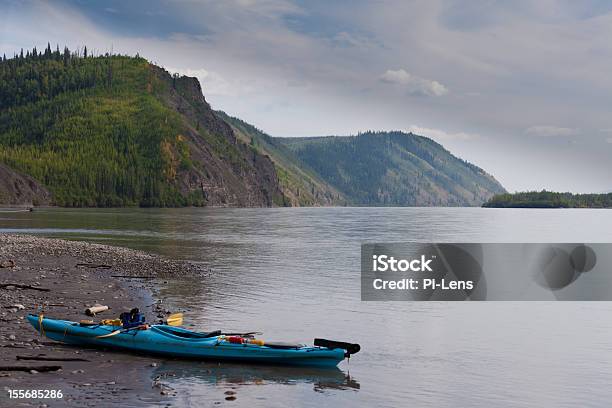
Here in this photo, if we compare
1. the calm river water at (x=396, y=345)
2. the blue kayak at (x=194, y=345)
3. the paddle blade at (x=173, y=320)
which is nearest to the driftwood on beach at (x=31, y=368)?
the blue kayak at (x=194, y=345)

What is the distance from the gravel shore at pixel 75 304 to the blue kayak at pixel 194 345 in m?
0.52

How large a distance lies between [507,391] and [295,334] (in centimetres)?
1160

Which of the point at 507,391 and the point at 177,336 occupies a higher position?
the point at 177,336

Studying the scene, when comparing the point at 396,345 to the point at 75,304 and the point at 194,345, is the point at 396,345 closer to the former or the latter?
→ the point at 194,345

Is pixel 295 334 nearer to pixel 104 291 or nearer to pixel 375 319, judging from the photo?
pixel 375 319

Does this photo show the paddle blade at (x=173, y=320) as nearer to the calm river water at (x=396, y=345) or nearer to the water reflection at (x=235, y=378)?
the calm river water at (x=396, y=345)

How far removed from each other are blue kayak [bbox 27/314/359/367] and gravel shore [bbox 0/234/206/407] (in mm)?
520

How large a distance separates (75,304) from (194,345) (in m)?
12.9

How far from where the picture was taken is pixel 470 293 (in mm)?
55562

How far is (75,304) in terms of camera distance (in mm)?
36344

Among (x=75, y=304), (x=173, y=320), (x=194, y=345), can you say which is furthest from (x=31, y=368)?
(x=75, y=304)

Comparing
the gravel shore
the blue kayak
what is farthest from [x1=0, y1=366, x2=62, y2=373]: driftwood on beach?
the blue kayak

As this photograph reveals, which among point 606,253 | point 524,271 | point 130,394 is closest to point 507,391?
point 130,394

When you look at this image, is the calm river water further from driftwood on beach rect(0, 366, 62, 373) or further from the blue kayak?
driftwood on beach rect(0, 366, 62, 373)
